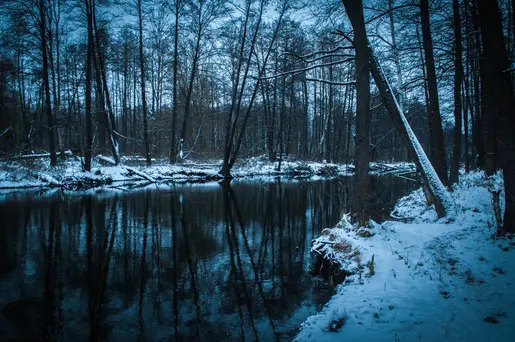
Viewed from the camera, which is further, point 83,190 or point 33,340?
point 83,190

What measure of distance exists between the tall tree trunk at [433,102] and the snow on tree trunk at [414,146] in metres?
2.38

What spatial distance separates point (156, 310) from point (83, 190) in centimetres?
1475

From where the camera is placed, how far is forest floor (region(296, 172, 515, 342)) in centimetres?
311

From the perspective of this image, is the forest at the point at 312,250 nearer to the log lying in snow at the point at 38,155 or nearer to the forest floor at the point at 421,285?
the forest floor at the point at 421,285

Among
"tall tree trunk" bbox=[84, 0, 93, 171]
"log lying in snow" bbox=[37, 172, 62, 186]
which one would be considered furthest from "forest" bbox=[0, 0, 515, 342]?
"tall tree trunk" bbox=[84, 0, 93, 171]

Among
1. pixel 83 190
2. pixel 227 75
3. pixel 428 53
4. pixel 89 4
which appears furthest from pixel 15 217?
pixel 227 75

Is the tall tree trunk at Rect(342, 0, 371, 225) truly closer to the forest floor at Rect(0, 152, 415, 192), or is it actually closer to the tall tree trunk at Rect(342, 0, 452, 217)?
the tall tree trunk at Rect(342, 0, 452, 217)

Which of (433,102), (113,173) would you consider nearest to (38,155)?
(113,173)

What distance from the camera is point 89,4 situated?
18250 millimetres

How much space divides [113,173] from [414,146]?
1810 centimetres

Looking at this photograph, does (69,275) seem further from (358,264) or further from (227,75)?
(227,75)

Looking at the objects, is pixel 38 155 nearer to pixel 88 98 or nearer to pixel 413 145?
pixel 88 98

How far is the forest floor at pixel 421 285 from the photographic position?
3107mm

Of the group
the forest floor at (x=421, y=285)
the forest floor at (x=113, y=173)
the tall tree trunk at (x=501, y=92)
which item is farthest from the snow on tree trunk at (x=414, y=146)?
→ the forest floor at (x=113, y=173)
